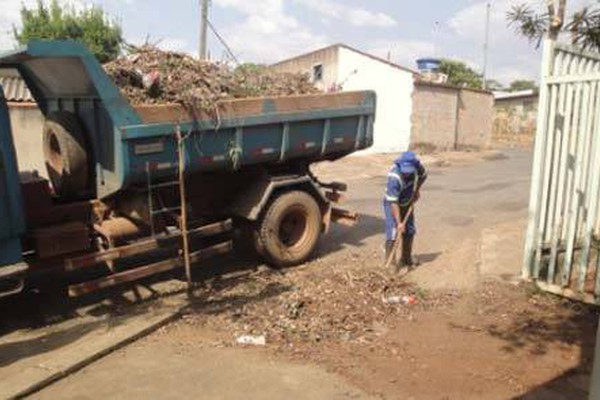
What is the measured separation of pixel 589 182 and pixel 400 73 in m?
21.1

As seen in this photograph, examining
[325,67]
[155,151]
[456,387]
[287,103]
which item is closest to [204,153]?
[155,151]

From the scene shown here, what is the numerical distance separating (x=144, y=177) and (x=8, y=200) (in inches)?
51.0

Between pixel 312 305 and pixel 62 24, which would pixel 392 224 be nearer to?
pixel 312 305

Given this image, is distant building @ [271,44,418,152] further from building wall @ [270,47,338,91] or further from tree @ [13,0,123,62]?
tree @ [13,0,123,62]

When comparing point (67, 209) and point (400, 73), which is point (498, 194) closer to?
point (67, 209)

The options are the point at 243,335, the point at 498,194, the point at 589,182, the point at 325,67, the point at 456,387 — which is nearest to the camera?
the point at 456,387

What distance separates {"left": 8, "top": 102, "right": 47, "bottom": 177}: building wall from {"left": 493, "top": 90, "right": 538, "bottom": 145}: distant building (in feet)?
110

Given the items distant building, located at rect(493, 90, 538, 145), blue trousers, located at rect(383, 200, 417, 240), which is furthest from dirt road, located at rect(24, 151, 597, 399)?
distant building, located at rect(493, 90, 538, 145)

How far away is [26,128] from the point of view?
8.85 meters

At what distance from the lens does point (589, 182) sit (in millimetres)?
6273

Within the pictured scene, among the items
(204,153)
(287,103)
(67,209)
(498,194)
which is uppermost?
(287,103)

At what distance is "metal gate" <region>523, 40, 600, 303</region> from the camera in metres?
6.21

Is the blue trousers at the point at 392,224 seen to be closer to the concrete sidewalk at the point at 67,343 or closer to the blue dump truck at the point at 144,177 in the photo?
the blue dump truck at the point at 144,177

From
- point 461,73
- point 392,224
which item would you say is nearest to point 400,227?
point 392,224
